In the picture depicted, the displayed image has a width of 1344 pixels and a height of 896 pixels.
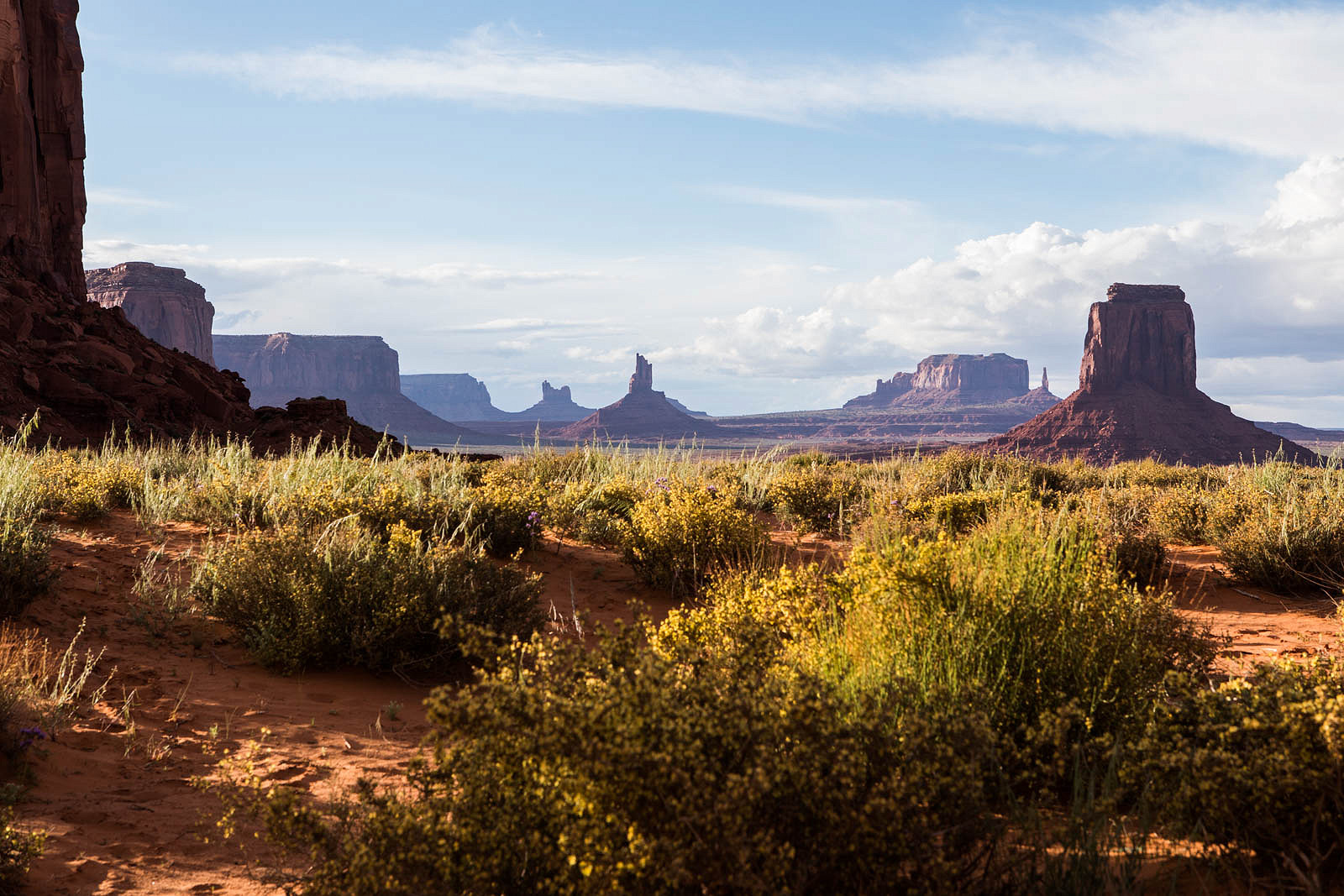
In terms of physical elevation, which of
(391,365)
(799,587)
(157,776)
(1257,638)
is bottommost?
(157,776)

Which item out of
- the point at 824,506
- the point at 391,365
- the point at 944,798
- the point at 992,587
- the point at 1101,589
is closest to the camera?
the point at 944,798

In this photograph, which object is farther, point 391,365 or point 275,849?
point 391,365

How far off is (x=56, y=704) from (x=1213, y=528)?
10.9 meters

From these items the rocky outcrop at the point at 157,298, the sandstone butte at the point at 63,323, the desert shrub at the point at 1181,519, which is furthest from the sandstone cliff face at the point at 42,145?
the rocky outcrop at the point at 157,298

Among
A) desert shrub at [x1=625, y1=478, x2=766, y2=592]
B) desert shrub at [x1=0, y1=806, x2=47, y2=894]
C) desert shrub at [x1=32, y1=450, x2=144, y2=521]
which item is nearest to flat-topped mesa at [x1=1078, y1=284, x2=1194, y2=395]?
desert shrub at [x1=625, y1=478, x2=766, y2=592]

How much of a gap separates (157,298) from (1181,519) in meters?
130

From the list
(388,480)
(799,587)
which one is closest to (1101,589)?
(799,587)

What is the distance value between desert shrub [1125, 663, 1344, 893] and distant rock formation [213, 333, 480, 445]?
179 m

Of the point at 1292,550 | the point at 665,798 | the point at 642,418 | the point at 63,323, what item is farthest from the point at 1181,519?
the point at 642,418

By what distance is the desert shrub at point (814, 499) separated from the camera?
35.6 ft

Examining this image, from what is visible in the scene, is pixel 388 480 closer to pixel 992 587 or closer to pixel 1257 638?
pixel 992 587

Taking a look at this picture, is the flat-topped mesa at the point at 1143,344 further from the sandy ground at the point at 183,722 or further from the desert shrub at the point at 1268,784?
the desert shrub at the point at 1268,784

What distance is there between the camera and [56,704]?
4273mm

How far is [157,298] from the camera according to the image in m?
113
